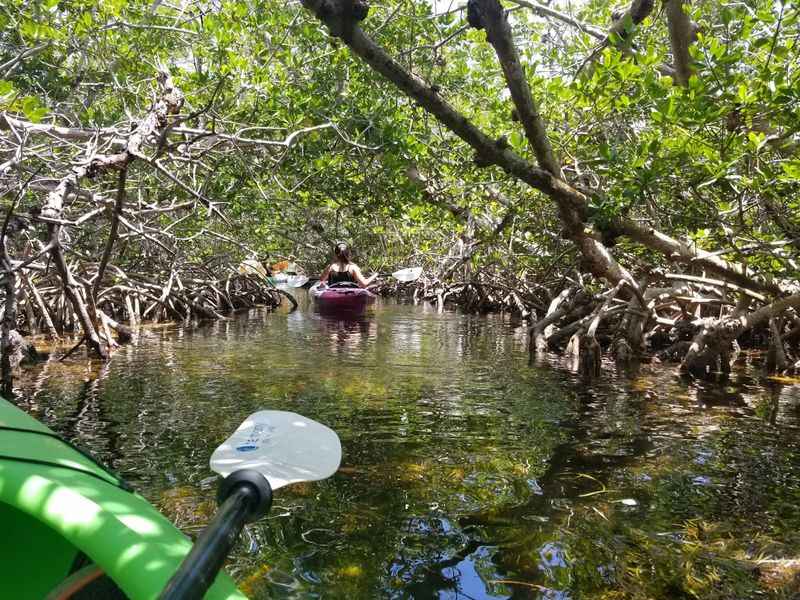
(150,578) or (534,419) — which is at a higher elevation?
(150,578)

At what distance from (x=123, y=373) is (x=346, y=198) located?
3.33 metres

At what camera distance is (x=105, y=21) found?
→ 590cm

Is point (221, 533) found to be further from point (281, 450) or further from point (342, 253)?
point (342, 253)

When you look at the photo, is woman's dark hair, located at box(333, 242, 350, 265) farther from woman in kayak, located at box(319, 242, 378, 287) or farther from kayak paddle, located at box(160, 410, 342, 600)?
kayak paddle, located at box(160, 410, 342, 600)

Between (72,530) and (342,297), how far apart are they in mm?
10488

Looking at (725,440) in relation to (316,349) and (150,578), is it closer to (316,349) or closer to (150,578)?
(150,578)

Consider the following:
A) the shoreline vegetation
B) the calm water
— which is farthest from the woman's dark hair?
the calm water

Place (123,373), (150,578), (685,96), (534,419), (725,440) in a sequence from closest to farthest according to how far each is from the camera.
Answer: (150,578)
(685,96)
(725,440)
(534,419)
(123,373)

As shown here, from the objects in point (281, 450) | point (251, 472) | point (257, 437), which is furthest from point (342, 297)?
point (251, 472)

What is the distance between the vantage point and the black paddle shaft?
1.13 meters

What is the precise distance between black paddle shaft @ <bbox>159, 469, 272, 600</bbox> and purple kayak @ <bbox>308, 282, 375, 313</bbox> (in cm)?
1030

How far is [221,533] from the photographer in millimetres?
1288

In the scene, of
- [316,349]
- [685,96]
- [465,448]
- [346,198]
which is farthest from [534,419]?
[316,349]

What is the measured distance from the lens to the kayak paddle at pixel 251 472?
3.84 ft
